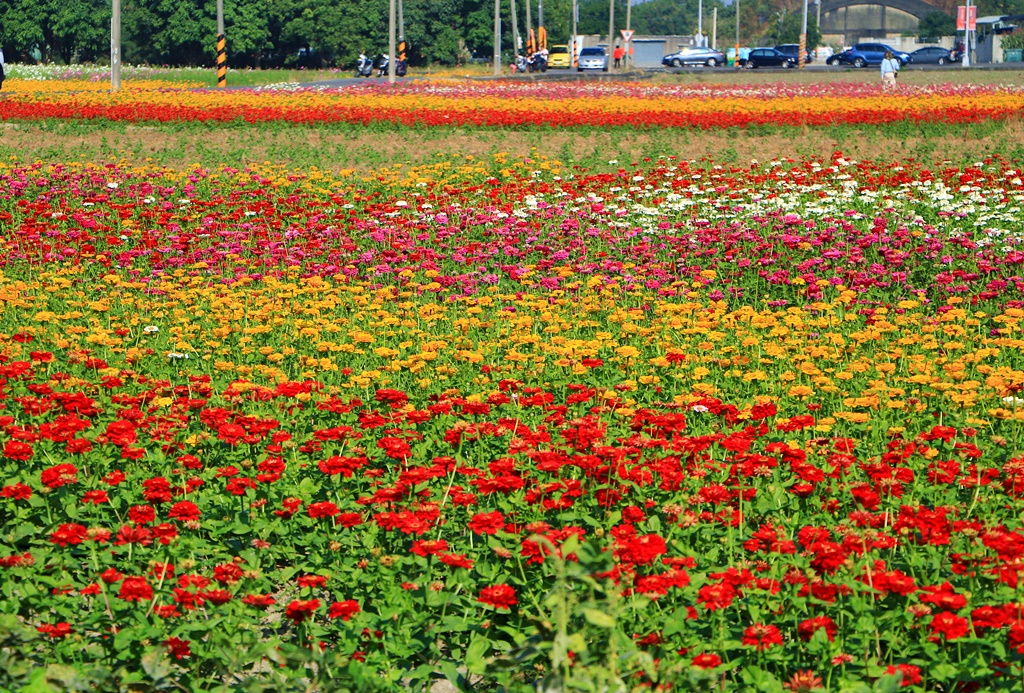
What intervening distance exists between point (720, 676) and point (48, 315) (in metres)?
4.75

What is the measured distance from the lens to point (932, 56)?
66000 mm

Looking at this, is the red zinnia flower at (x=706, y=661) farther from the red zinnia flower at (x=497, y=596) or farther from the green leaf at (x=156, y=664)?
the green leaf at (x=156, y=664)

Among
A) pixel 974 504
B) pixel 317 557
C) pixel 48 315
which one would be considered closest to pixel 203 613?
pixel 317 557

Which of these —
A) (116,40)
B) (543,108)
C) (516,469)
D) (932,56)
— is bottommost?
(516,469)

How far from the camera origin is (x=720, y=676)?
12.0 feet

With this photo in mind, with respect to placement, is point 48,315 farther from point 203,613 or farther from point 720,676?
point 720,676

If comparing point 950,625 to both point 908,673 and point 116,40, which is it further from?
point 116,40

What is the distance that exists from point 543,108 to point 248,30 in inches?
1838

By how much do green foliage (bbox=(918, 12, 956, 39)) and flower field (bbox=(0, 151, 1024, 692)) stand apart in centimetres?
9425

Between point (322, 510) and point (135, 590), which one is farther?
point (322, 510)

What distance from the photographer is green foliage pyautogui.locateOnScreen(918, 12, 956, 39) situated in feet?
319

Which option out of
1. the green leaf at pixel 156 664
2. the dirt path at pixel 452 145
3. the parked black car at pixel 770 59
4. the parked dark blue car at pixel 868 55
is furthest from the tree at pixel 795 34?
the green leaf at pixel 156 664

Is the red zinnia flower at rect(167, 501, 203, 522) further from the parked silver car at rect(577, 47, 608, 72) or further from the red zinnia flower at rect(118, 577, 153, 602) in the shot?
the parked silver car at rect(577, 47, 608, 72)

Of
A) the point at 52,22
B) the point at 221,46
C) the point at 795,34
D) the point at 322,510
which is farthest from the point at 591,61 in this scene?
the point at 322,510
